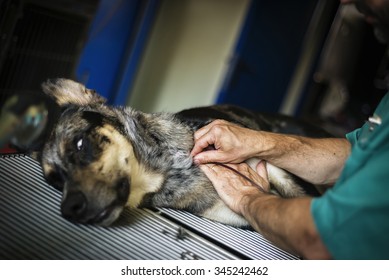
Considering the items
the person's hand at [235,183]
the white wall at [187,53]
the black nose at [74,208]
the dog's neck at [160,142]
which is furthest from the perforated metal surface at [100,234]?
the white wall at [187,53]

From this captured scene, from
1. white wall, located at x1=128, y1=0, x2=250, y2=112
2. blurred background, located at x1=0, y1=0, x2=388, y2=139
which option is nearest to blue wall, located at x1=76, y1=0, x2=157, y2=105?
blurred background, located at x1=0, y1=0, x2=388, y2=139

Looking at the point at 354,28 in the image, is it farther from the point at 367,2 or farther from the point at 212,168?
the point at 212,168

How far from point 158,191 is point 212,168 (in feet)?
0.90

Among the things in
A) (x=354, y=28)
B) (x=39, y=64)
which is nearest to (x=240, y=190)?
(x=39, y=64)

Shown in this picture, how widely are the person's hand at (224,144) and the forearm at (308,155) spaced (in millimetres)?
109

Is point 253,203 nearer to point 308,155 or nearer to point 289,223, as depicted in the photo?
point 289,223

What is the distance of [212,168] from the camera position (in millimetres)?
1932

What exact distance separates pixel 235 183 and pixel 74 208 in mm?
737

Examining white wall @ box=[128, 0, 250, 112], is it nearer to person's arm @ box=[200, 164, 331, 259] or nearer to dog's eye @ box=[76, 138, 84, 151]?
person's arm @ box=[200, 164, 331, 259]

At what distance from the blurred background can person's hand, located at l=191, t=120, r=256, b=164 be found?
1.38 m

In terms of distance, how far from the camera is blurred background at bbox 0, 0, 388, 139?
2848 mm

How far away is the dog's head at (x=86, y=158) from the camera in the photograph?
1.48m

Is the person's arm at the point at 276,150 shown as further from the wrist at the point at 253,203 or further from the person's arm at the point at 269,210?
the wrist at the point at 253,203

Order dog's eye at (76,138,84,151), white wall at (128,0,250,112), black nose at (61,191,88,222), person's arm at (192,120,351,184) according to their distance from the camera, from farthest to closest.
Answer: white wall at (128,0,250,112), person's arm at (192,120,351,184), dog's eye at (76,138,84,151), black nose at (61,191,88,222)
